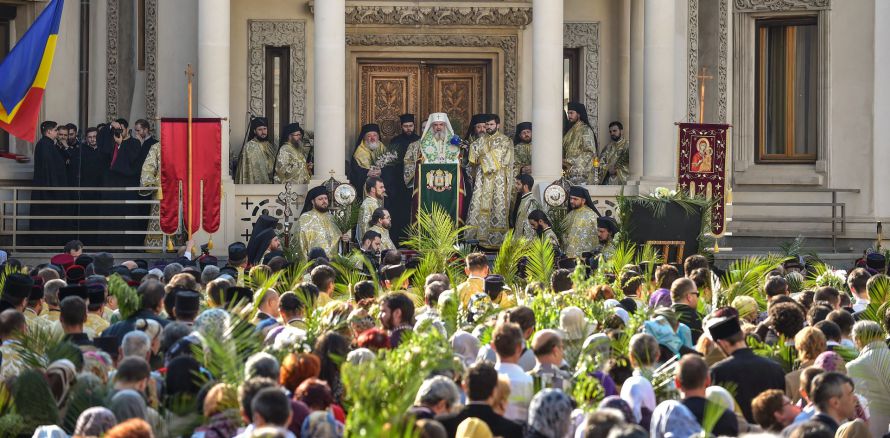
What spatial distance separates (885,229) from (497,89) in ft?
22.0

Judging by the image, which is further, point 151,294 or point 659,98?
point 659,98

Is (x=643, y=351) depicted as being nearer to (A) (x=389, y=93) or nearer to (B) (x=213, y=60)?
(B) (x=213, y=60)

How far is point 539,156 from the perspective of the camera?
24297mm

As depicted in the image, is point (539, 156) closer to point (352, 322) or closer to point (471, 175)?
point (471, 175)

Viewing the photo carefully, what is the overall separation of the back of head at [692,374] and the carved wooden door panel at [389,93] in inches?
765

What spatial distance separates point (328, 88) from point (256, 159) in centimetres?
228

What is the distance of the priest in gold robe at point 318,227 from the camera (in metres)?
22.0

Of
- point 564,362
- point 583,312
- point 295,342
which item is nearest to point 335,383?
point 295,342

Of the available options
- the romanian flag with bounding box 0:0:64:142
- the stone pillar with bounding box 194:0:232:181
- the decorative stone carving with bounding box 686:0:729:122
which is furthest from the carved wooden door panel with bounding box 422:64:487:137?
the romanian flag with bounding box 0:0:64:142

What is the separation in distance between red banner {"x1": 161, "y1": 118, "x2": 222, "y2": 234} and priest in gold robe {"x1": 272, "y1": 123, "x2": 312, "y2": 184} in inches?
87.4

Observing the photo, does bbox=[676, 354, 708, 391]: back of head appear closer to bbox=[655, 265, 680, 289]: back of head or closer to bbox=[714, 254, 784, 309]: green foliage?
bbox=[655, 265, 680, 289]: back of head

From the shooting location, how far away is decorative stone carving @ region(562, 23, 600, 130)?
27844 millimetres

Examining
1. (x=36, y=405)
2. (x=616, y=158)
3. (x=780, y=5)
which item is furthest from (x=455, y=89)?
(x=36, y=405)

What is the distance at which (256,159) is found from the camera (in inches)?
1014
